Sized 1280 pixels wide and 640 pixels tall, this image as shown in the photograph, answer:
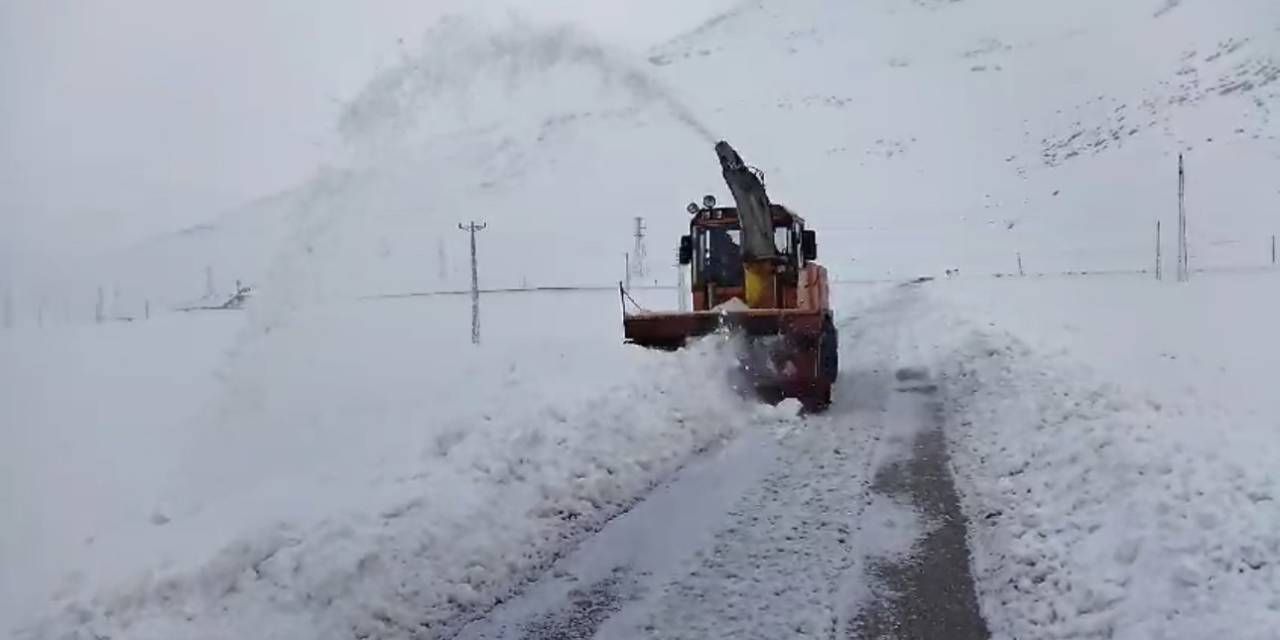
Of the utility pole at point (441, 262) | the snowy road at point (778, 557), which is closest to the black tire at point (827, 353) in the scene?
the snowy road at point (778, 557)

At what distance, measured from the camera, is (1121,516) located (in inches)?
251

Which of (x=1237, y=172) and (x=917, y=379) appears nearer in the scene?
(x=917, y=379)

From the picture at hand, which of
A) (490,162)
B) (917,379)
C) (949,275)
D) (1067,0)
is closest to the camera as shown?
(917,379)

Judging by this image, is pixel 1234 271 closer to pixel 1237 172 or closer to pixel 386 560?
pixel 1237 172

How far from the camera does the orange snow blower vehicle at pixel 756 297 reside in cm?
1227

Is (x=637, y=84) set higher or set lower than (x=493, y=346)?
higher

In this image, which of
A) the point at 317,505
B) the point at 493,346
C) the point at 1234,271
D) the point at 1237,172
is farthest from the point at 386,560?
Result: the point at 1237,172

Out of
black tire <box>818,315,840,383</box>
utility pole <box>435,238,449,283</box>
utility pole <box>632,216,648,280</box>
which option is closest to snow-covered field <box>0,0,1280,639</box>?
black tire <box>818,315,840,383</box>

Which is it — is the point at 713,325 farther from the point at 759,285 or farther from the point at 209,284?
the point at 209,284

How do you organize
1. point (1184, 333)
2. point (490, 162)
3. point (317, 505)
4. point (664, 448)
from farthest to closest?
point (490, 162) < point (1184, 333) < point (664, 448) < point (317, 505)

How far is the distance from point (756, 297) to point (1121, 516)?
288 inches

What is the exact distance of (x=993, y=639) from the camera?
4.97 metres

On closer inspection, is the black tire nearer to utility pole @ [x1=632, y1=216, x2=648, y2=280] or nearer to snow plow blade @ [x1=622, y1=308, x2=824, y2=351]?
snow plow blade @ [x1=622, y1=308, x2=824, y2=351]

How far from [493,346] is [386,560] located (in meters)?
17.0
